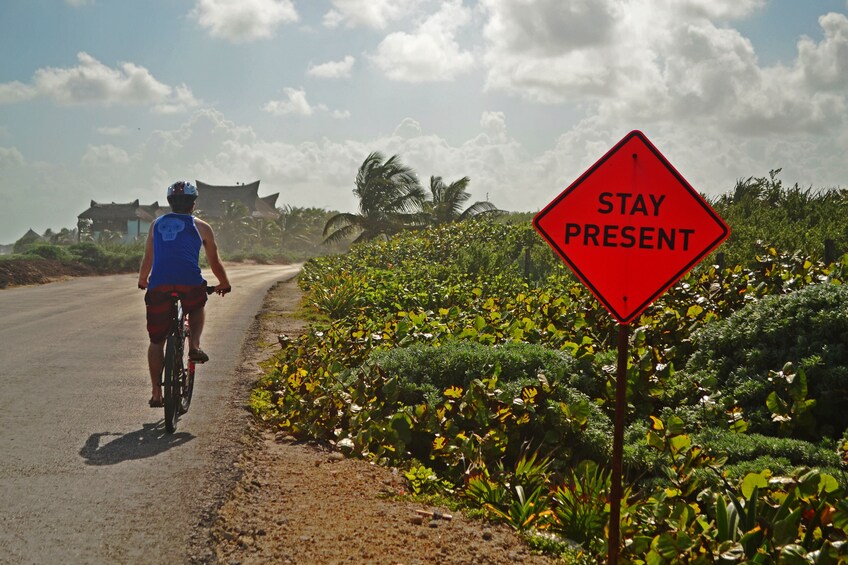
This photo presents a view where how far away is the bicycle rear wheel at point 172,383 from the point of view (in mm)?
6477

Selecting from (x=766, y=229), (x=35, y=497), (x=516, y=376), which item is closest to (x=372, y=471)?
(x=516, y=376)

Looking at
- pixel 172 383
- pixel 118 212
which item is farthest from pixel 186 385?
pixel 118 212

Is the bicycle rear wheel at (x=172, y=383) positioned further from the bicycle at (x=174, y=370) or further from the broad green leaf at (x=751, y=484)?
the broad green leaf at (x=751, y=484)

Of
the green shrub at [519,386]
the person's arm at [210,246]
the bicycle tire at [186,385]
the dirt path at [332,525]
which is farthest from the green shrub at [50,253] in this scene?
the dirt path at [332,525]

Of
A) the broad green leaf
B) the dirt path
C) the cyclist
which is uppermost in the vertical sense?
the cyclist

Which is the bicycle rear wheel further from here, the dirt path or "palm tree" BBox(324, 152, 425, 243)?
"palm tree" BBox(324, 152, 425, 243)

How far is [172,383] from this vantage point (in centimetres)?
652

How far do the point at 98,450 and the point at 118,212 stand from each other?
7620cm

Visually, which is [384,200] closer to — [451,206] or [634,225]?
[451,206]

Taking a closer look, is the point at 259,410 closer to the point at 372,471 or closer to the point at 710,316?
the point at 372,471

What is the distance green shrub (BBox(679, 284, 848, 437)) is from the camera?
612 centimetres

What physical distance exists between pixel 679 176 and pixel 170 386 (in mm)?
4217

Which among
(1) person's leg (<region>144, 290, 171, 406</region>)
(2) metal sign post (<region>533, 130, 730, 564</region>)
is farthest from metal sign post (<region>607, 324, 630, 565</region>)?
(1) person's leg (<region>144, 290, 171, 406</region>)

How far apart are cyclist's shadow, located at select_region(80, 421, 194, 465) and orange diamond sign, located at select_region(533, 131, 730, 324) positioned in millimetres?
3523
